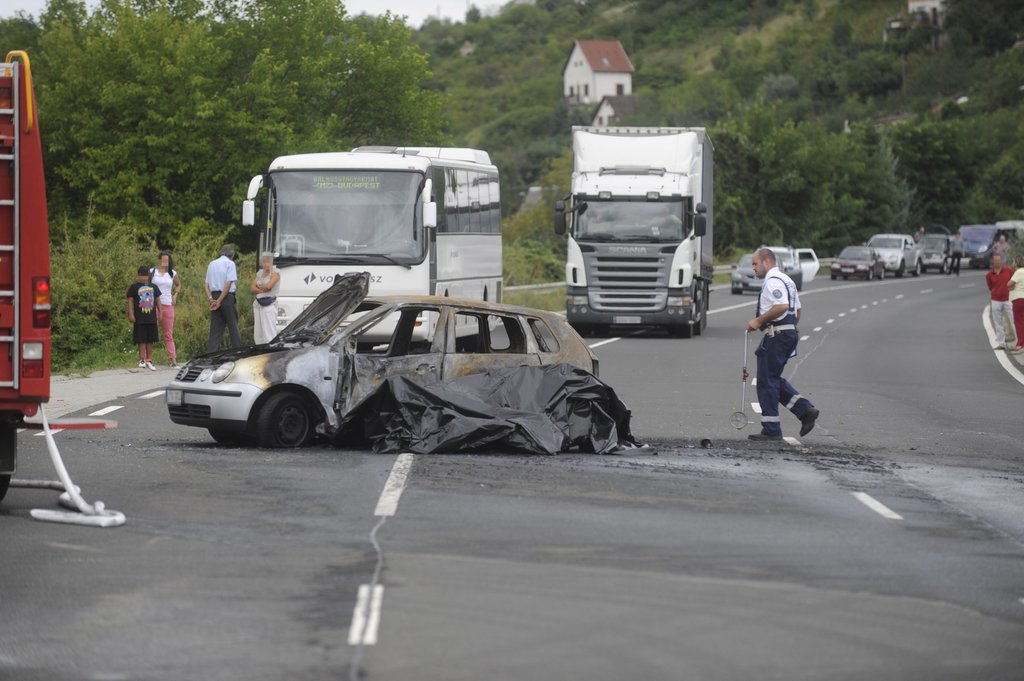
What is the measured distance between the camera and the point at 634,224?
32.5 m

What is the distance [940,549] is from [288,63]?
1771 inches

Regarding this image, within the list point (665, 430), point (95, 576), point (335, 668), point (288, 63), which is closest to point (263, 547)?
point (95, 576)

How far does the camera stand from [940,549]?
32.1ft

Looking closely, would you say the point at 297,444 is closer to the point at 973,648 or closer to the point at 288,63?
the point at 973,648

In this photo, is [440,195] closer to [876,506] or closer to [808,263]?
[876,506]

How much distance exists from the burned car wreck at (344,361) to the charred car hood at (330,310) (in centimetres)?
1

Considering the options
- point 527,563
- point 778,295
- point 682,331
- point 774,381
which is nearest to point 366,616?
point 527,563

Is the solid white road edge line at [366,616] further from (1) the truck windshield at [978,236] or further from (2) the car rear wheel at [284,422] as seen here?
(1) the truck windshield at [978,236]

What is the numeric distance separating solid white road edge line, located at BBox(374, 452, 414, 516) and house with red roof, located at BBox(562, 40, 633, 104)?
177684 millimetres

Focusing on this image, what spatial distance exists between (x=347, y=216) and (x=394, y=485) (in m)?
12.4

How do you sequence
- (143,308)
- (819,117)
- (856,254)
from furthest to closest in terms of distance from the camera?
(819,117)
(856,254)
(143,308)

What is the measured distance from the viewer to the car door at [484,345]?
48.4 feet

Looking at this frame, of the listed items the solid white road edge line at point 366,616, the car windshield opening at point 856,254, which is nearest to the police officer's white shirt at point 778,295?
the solid white road edge line at point 366,616

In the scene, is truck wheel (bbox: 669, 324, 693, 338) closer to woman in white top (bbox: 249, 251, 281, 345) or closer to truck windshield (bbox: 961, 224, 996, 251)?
woman in white top (bbox: 249, 251, 281, 345)
